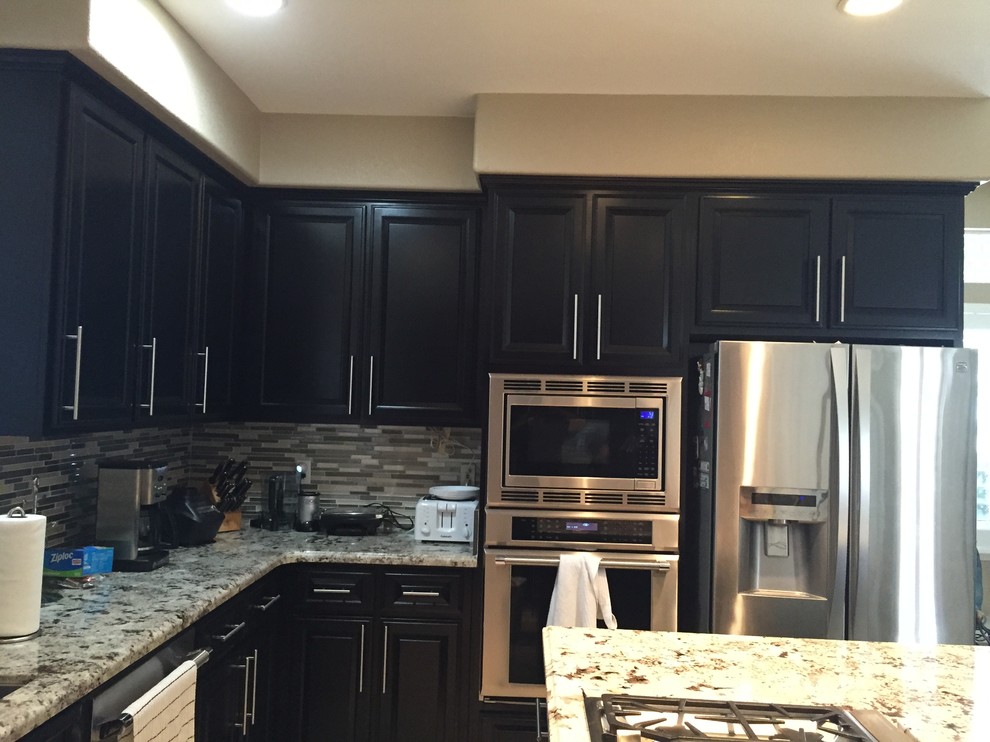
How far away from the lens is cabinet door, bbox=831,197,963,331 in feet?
9.16

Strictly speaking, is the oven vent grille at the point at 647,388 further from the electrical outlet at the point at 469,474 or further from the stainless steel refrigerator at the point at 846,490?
the electrical outlet at the point at 469,474

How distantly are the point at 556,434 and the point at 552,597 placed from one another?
23.3 inches

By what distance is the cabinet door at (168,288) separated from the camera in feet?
7.65

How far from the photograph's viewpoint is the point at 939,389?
2.55m

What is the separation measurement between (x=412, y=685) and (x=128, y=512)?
3.93 feet

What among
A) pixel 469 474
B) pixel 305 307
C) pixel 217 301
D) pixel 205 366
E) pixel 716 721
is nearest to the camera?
pixel 716 721

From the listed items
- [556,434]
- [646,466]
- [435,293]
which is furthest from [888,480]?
[435,293]

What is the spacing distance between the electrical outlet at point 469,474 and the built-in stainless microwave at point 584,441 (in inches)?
24.5

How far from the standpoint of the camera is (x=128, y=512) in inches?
93.3

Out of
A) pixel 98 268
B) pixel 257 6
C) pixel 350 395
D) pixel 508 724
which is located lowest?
pixel 508 724

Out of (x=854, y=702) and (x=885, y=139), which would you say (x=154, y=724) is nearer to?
(x=854, y=702)

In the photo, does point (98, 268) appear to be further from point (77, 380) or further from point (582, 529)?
point (582, 529)

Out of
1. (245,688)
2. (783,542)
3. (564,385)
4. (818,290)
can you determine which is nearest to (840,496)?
(783,542)

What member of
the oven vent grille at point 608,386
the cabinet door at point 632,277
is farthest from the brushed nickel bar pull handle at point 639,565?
the cabinet door at point 632,277
